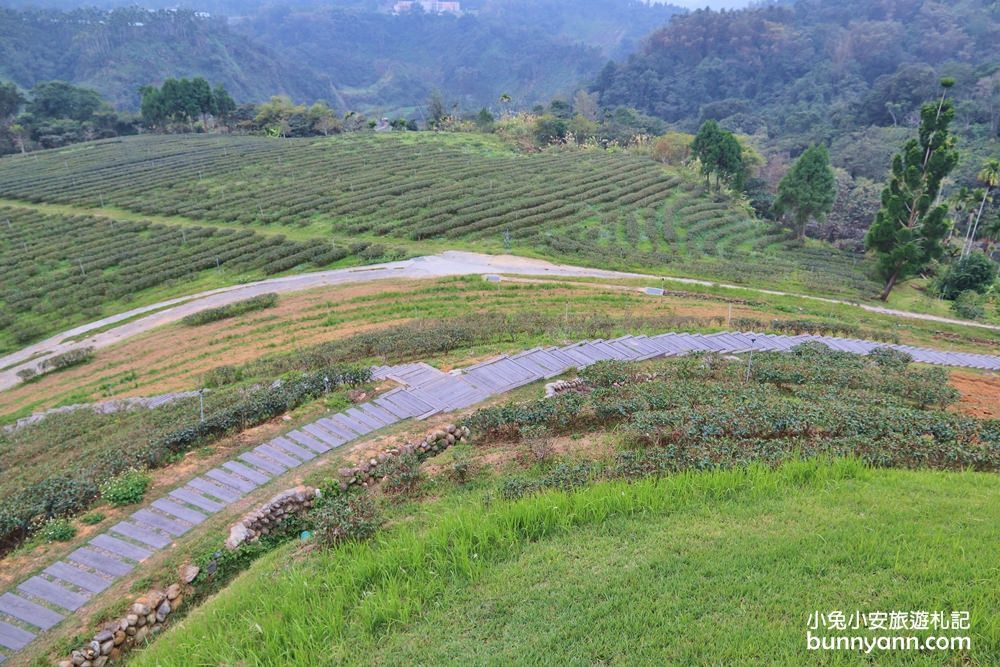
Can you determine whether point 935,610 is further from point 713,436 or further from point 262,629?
point 262,629

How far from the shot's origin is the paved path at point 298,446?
8625 mm

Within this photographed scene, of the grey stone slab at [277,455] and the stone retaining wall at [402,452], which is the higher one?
the stone retaining wall at [402,452]

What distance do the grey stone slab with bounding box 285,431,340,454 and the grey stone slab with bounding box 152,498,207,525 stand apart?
8.14 ft

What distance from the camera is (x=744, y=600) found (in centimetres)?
679

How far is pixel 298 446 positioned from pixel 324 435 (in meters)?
0.65

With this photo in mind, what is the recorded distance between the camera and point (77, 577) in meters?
8.96

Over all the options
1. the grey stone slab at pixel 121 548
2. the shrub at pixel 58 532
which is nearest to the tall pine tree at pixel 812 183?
the grey stone slab at pixel 121 548

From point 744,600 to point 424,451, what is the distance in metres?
6.98

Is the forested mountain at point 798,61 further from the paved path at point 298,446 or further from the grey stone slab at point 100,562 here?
the grey stone slab at point 100,562

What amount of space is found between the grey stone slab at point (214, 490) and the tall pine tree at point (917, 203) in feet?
135

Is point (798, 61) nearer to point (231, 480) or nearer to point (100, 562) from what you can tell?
point (231, 480)

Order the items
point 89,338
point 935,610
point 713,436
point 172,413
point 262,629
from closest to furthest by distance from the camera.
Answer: point 935,610 → point 262,629 → point 713,436 → point 172,413 → point 89,338

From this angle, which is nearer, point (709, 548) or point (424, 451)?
point (709, 548)

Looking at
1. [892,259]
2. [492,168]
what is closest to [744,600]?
[892,259]
